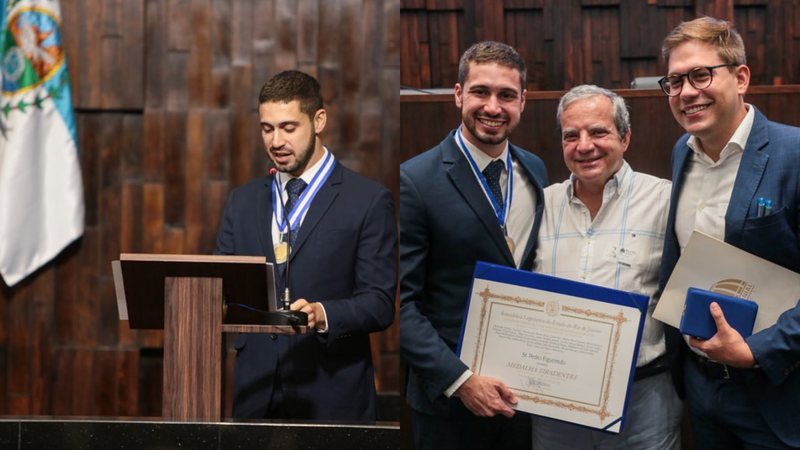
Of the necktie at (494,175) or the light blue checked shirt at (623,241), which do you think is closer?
the light blue checked shirt at (623,241)

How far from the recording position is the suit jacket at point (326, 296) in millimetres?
3137

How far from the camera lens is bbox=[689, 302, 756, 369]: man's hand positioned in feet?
8.00

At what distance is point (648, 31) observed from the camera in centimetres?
297

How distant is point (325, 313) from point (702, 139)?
1252 mm

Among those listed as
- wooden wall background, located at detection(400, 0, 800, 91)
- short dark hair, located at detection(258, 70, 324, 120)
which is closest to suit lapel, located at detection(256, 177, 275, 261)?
short dark hair, located at detection(258, 70, 324, 120)

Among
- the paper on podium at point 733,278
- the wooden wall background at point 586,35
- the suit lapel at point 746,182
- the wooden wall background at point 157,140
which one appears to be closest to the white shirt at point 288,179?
the wooden wall background at point 157,140

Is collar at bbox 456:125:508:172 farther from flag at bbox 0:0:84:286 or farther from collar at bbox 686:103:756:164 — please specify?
flag at bbox 0:0:84:286

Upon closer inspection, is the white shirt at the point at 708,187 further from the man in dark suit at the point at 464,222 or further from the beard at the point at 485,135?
the beard at the point at 485,135

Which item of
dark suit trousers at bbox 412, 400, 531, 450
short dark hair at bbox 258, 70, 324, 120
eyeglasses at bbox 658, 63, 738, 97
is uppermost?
short dark hair at bbox 258, 70, 324, 120

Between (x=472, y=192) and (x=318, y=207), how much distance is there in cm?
61

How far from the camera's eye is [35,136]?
3.77 metres

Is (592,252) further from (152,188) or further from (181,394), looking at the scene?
(152,188)

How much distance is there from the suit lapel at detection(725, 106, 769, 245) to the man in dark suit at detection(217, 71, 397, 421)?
1126 mm

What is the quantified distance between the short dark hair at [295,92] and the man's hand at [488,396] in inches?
45.0
